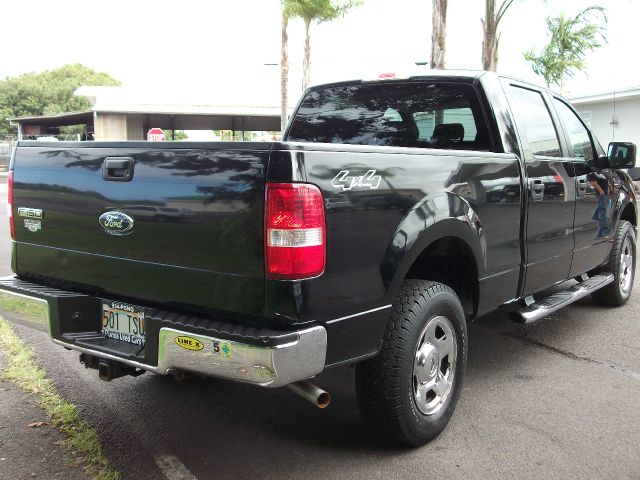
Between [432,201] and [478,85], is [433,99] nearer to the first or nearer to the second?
[478,85]

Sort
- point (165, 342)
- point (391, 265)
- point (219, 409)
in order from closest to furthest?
point (165, 342) → point (391, 265) → point (219, 409)

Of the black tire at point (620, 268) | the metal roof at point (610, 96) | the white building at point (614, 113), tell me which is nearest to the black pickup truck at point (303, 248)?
the black tire at point (620, 268)

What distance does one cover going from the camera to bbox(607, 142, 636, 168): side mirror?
17.4ft

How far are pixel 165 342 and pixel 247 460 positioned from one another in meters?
0.86

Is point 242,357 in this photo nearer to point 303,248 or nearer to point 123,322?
point 303,248

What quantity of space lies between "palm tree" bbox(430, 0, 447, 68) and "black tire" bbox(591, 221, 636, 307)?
6769 millimetres

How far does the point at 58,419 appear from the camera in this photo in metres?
3.55

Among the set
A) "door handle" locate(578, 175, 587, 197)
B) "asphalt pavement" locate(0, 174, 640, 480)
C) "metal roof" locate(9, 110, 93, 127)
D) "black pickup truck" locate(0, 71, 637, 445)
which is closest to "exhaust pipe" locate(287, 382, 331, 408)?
"black pickup truck" locate(0, 71, 637, 445)

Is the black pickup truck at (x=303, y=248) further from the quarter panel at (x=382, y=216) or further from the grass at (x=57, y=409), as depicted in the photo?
the grass at (x=57, y=409)

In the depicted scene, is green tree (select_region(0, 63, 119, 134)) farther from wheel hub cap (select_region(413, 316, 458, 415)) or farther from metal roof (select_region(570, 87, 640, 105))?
wheel hub cap (select_region(413, 316, 458, 415))

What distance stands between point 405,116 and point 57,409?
293 centimetres

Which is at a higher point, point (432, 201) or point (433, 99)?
point (433, 99)

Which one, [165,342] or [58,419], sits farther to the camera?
[58,419]

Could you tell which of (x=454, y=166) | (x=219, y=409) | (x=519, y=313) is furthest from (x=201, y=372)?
(x=519, y=313)
